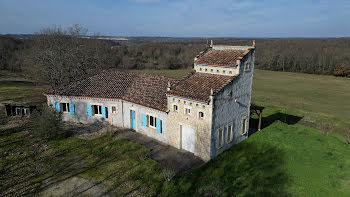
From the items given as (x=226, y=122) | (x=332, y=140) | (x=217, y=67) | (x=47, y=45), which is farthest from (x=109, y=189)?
(x=47, y=45)

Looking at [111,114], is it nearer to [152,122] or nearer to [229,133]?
[152,122]

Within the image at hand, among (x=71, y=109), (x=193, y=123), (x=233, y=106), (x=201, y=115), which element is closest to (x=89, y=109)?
(x=71, y=109)

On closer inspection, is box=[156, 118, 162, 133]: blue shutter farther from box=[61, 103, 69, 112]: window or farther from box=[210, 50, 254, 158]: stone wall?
box=[61, 103, 69, 112]: window

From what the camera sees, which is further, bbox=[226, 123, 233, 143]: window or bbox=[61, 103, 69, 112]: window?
bbox=[61, 103, 69, 112]: window

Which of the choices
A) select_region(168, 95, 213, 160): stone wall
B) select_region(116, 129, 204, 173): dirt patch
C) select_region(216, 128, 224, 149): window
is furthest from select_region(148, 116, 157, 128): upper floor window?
select_region(216, 128, 224, 149): window

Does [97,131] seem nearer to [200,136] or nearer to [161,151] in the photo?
[161,151]

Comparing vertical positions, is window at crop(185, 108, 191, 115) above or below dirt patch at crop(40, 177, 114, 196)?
above

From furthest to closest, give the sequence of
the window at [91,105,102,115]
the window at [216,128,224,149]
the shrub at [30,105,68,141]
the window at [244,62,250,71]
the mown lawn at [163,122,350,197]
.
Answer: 1. the window at [91,105,102,115]
2. the shrub at [30,105,68,141]
3. the window at [244,62,250,71]
4. the window at [216,128,224,149]
5. the mown lawn at [163,122,350,197]
